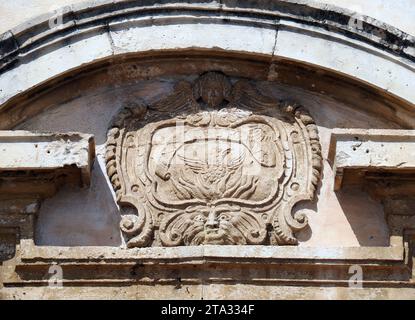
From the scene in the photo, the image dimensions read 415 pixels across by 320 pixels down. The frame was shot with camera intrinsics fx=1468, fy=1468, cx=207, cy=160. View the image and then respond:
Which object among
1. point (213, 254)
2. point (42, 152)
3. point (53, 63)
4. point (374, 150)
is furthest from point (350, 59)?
point (42, 152)

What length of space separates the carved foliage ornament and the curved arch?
319 millimetres

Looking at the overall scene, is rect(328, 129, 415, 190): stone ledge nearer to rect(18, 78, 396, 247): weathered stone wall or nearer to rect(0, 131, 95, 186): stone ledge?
rect(18, 78, 396, 247): weathered stone wall

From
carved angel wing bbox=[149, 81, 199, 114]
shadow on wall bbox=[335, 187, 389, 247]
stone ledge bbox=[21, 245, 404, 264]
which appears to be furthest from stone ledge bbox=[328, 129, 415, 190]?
carved angel wing bbox=[149, 81, 199, 114]

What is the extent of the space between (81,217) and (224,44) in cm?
158

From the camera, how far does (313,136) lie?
34.0 ft

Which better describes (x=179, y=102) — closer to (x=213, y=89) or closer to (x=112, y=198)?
(x=213, y=89)

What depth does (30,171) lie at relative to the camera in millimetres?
10062

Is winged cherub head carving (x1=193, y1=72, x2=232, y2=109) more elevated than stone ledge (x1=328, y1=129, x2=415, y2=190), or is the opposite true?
winged cherub head carving (x1=193, y1=72, x2=232, y2=109)

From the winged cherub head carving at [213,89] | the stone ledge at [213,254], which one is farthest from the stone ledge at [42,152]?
the winged cherub head carving at [213,89]

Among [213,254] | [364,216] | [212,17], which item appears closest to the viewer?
[213,254]

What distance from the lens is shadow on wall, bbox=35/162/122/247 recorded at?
10.2 meters

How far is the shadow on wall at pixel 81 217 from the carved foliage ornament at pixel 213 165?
3.8 inches

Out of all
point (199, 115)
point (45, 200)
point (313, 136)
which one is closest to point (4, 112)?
point (45, 200)

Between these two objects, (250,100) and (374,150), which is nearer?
(374,150)
